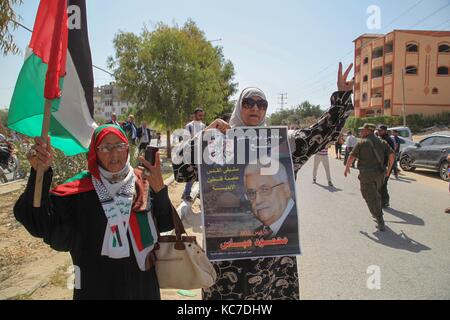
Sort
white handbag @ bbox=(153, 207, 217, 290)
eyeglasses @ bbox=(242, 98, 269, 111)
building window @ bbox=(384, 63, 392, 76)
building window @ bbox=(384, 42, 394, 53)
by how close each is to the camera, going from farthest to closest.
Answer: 1. building window @ bbox=(384, 42, 394, 53)
2. building window @ bbox=(384, 63, 392, 76)
3. eyeglasses @ bbox=(242, 98, 269, 111)
4. white handbag @ bbox=(153, 207, 217, 290)

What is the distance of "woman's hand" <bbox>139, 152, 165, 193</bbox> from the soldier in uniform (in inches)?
204

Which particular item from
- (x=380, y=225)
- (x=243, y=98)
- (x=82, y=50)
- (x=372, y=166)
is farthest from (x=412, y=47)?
(x=82, y=50)

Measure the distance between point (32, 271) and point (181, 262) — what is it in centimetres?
286

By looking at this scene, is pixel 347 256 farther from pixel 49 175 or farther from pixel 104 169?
pixel 49 175

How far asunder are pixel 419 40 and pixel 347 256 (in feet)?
167

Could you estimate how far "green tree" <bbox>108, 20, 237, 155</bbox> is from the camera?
16719 millimetres

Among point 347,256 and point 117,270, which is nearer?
point 117,270

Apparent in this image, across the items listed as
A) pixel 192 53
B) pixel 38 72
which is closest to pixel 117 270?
pixel 38 72

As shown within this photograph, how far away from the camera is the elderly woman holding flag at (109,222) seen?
1950 millimetres

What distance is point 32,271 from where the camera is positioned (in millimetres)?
4051

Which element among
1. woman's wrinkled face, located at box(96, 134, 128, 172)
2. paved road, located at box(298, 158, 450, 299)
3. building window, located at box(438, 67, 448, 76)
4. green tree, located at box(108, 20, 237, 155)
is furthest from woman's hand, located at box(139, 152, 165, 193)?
building window, located at box(438, 67, 448, 76)

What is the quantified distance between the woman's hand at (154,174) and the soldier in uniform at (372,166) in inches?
204

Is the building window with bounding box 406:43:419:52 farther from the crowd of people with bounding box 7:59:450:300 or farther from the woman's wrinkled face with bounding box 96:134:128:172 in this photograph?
the woman's wrinkled face with bounding box 96:134:128:172

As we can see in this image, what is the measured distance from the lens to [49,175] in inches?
71.7
